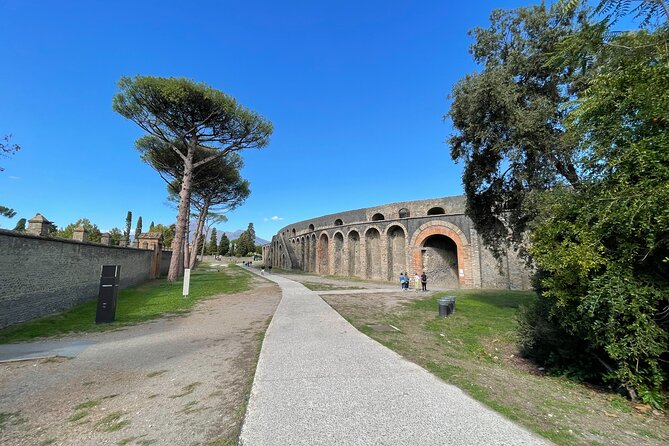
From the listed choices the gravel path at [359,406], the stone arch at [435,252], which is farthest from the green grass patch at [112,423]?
the stone arch at [435,252]

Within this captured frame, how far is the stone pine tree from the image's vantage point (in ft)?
62.6

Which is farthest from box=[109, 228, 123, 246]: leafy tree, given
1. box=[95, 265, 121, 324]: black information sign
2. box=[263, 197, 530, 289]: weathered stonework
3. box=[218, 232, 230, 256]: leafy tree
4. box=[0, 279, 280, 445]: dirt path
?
box=[218, 232, 230, 256]: leafy tree

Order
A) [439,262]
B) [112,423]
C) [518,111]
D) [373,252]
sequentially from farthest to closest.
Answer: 1. [373,252]
2. [439,262]
3. [518,111]
4. [112,423]

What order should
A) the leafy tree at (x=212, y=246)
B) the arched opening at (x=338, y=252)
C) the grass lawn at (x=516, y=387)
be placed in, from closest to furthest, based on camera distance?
the grass lawn at (x=516, y=387) < the arched opening at (x=338, y=252) < the leafy tree at (x=212, y=246)

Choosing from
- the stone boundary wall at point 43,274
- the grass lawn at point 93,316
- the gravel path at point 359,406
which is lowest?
the grass lawn at point 93,316

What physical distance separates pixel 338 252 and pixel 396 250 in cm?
896

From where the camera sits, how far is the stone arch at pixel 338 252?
114ft

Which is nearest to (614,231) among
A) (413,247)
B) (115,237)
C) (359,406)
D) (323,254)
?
(359,406)

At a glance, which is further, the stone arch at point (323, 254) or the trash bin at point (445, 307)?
the stone arch at point (323, 254)

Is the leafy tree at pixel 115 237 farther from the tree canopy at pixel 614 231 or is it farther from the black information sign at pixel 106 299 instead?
the tree canopy at pixel 614 231

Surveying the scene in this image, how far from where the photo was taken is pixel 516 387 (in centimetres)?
412

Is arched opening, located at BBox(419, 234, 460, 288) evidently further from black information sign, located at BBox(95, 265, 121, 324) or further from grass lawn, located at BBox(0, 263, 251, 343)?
black information sign, located at BBox(95, 265, 121, 324)

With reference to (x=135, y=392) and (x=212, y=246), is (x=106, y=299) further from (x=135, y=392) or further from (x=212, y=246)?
(x=212, y=246)

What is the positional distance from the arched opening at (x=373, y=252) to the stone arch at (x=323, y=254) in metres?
7.50
